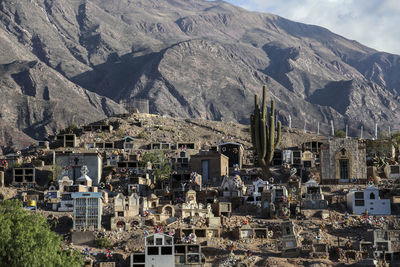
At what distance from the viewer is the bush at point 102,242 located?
62772 mm

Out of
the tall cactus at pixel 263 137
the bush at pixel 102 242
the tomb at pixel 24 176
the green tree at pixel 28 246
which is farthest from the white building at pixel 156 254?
the tomb at pixel 24 176

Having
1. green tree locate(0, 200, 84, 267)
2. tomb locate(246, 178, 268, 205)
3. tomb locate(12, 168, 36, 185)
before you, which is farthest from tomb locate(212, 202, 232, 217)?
tomb locate(12, 168, 36, 185)

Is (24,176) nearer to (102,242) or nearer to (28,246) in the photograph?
(102,242)

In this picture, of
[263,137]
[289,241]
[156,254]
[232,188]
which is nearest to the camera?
[156,254]

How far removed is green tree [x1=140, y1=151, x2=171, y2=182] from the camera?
85.2 meters

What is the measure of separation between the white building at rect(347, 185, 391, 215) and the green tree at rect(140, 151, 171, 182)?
22514 mm

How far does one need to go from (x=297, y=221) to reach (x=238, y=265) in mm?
12189

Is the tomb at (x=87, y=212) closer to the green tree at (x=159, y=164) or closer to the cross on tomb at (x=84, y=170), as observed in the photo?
the cross on tomb at (x=84, y=170)

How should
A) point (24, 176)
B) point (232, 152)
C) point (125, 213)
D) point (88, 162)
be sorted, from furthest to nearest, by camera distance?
point (232, 152), point (88, 162), point (24, 176), point (125, 213)

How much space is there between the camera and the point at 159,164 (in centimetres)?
8988

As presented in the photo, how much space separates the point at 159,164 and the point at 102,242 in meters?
27.7

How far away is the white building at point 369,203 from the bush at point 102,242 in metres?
23.6

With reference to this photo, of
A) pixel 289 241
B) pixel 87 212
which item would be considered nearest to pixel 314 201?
pixel 289 241

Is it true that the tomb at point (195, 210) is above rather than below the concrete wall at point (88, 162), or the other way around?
below
